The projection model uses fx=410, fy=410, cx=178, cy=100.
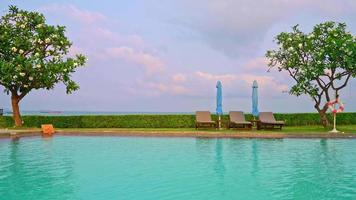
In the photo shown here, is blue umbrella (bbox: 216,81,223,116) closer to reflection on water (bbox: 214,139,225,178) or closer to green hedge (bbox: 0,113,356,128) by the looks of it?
green hedge (bbox: 0,113,356,128)

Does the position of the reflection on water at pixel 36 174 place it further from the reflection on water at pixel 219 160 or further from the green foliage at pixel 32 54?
the green foliage at pixel 32 54

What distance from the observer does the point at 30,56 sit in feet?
87.9

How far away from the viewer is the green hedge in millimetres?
28344

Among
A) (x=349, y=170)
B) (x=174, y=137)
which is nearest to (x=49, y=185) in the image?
(x=349, y=170)

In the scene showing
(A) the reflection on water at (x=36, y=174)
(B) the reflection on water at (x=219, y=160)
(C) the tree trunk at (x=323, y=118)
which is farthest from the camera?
(C) the tree trunk at (x=323, y=118)

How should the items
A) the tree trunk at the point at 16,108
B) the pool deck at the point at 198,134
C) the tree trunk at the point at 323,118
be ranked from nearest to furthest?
1. the pool deck at the point at 198,134
2. the tree trunk at the point at 323,118
3. the tree trunk at the point at 16,108

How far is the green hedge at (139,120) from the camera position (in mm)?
28344

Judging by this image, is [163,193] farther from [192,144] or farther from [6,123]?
[6,123]

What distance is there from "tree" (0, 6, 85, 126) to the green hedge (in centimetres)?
179

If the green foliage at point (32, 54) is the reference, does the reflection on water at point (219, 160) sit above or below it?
below

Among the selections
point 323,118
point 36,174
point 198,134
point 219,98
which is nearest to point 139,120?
point 219,98

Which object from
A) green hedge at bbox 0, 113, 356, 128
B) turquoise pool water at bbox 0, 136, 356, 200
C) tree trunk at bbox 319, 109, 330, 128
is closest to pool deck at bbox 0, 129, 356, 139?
turquoise pool water at bbox 0, 136, 356, 200

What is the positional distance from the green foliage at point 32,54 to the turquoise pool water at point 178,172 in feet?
30.1

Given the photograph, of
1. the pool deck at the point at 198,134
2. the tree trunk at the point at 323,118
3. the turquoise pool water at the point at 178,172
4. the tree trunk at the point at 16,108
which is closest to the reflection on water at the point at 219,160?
the turquoise pool water at the point at 178,172
